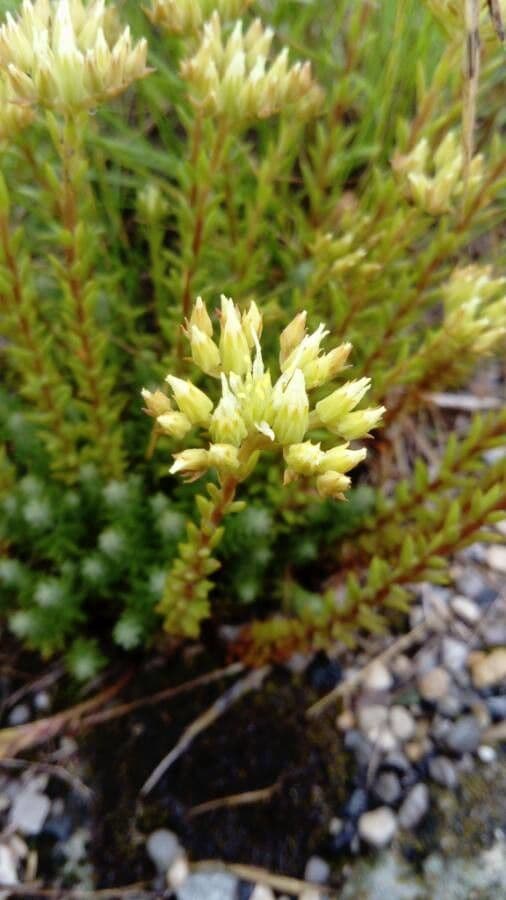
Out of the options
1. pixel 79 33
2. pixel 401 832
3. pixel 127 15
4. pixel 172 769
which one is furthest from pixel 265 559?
pixel 127 15

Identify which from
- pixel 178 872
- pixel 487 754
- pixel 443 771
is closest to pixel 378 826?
pixel 443 771

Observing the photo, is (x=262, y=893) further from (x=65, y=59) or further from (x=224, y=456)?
(x=65, y=59)

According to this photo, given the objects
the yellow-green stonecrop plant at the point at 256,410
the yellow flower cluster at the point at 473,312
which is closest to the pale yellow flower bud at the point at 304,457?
the yellow-green stonecrop plant at the point at 256,410

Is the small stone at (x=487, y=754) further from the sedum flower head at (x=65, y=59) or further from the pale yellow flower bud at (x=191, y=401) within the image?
the sedum flower head at (x=65, y=59)

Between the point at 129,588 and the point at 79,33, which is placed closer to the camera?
the point at 79,33

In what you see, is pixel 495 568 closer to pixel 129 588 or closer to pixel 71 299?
pixel 129 588

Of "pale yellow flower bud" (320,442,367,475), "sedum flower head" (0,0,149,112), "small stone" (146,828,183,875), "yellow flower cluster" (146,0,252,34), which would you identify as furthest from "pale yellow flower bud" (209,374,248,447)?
"small stone" (146,828,183,875)
